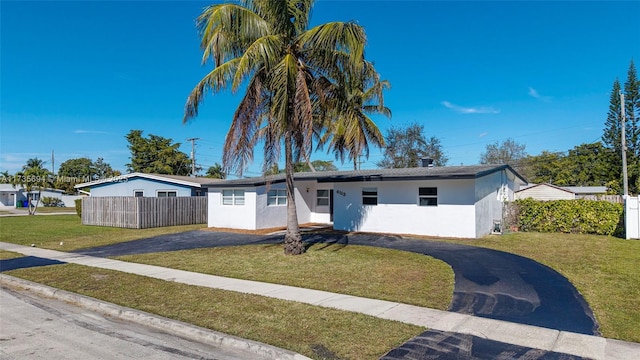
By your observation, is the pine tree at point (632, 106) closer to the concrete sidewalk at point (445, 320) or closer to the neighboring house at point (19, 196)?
the concrete sidewalk at point (445, 320)

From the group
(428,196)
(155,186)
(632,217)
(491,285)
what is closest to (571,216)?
(632,217)

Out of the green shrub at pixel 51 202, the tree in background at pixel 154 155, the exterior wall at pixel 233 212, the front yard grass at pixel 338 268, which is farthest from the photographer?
the green shrub at pixel 51 202

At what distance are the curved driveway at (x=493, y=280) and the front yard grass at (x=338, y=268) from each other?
507mm

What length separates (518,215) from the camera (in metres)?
18.6

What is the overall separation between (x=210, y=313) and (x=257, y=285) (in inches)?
83.4

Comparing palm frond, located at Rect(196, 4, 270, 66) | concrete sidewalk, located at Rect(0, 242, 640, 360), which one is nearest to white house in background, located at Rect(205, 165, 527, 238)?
palm frond, located at Rect(196, 4, 270, 66)

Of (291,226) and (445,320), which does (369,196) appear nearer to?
(291,226)

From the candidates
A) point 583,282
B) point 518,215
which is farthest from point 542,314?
point 518,215

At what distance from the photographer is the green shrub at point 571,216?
Answer: 651 inches

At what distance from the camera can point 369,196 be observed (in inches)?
746

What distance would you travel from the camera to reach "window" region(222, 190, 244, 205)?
20.7 metres

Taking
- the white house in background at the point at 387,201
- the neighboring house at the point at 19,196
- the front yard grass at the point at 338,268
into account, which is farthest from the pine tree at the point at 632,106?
the neighboring house at the point at 19,196

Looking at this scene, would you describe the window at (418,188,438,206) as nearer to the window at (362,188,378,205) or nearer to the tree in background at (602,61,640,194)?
the window at (362,188,378,205)

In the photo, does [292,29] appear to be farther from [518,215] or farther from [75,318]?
[518,215]
